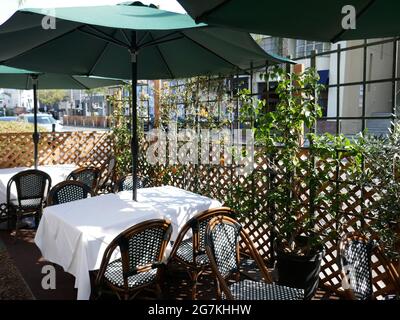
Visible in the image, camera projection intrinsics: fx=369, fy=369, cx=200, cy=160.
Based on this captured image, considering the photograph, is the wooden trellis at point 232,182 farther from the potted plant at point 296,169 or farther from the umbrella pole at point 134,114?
the umbrella pole at point 134,114

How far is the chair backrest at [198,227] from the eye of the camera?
2664 mm

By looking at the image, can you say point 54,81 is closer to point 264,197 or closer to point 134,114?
point 134,114

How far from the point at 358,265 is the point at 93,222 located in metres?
1.84

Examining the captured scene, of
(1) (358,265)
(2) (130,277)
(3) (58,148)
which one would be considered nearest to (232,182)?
(2) (130,277)

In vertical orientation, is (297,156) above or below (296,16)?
below

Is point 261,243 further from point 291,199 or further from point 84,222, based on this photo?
point 84,222

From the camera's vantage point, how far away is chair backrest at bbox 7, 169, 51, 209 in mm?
4383

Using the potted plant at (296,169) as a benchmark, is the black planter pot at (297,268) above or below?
below

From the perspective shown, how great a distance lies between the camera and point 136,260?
8.23 feet

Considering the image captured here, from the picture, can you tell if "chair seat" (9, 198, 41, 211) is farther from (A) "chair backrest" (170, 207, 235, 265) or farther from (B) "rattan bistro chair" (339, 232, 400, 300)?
(B) "rattan bistro chair" (339, 232, 400, 300)

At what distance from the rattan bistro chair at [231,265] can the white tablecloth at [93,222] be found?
634 millimetres

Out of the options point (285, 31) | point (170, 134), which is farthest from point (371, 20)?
point (170, 134)

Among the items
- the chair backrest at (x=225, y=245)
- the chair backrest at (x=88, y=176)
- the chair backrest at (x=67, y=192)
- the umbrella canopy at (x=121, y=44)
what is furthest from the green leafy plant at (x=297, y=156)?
the chair backrest at (x=88, y=176)

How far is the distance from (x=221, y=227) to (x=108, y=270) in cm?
86
